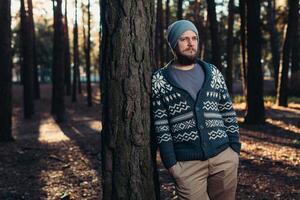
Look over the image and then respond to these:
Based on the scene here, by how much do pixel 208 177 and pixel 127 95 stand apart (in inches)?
40.7

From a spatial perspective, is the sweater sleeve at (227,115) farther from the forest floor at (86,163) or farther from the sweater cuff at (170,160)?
the forest floor at (86,163)

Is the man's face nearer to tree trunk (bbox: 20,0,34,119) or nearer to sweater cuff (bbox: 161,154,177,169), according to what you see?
sweater cuff (bbox: 161,154,177,169)

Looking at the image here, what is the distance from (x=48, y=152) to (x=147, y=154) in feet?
26.6

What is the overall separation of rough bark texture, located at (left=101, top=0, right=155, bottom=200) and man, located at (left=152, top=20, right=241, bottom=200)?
157 millimetres

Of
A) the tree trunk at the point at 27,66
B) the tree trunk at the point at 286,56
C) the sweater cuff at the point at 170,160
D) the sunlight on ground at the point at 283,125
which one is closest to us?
the sweater cuff at the point at 170,160

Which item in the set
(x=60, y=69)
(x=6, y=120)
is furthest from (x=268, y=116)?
(x=6, y=120)

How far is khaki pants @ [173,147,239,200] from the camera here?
375cm

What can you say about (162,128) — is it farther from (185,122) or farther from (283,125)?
(283,125)

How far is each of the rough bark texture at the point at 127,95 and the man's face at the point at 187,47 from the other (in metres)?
0.31

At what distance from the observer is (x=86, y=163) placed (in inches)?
392

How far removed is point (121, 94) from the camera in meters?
3.87

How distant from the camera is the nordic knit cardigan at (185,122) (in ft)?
12.2

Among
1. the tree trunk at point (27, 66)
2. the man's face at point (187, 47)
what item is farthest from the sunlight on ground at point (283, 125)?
the tree trunk at point (27, 66)

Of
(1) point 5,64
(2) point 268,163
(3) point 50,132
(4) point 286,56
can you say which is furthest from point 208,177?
(4) point 286,56
